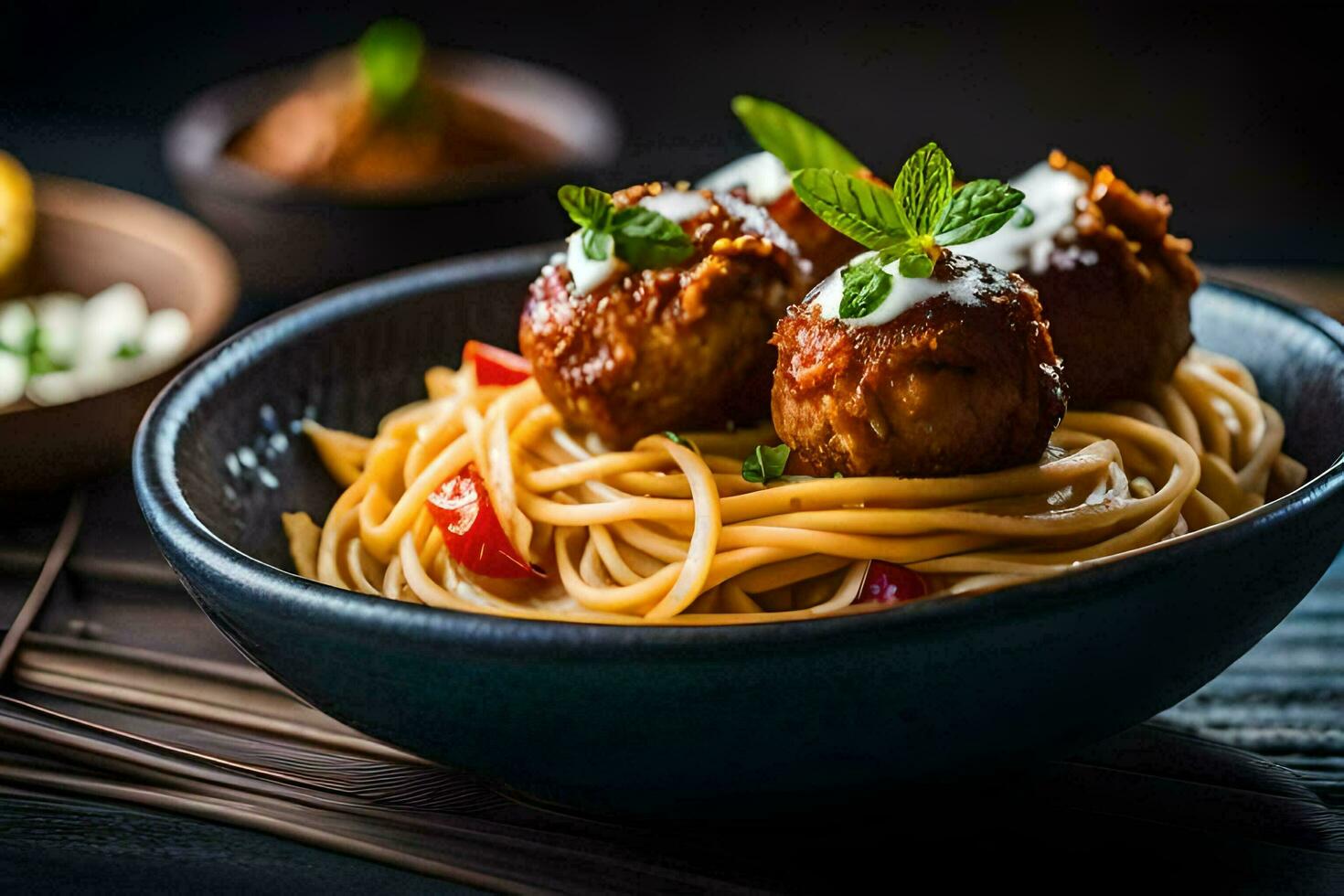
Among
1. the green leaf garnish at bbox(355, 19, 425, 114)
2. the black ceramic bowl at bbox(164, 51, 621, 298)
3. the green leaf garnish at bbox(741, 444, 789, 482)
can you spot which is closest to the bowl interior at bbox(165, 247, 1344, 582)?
the green leaf garnish at bbox(741, 444, 789, 482)

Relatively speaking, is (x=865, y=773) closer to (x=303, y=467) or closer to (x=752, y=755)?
(x=752, y=755)

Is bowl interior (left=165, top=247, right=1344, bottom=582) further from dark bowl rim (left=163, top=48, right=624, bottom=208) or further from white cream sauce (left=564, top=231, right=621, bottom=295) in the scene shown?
dark bowl rim (left=163, top=48, right=624, bottom=208)

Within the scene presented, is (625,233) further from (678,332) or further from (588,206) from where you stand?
(678,332)

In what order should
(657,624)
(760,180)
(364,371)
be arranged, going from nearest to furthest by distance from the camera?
(657,624), (760,180), (364,371)

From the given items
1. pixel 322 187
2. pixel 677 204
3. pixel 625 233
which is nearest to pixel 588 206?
pixel 625 233

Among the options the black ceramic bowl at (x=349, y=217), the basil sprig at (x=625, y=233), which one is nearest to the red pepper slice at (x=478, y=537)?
the basil sprig at (x=625, y=233)

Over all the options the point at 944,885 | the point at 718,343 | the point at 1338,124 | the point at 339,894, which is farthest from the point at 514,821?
the point at 1338,124

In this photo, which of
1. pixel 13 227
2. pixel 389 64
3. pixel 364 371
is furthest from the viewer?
pixel 389 64
